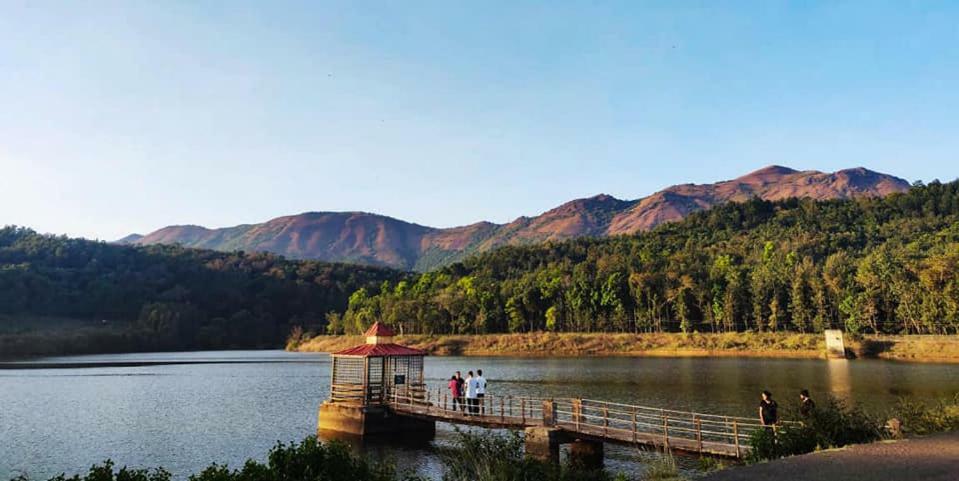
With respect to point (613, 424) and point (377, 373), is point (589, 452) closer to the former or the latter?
point (613, 424)

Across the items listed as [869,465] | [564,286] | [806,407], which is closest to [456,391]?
[806,407]

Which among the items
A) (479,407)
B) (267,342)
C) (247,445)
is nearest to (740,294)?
(479,407)

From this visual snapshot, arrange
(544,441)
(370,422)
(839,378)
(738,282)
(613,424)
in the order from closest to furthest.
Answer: (544,441) < (370,422) < (613,424) < (839,378) < (738,282)

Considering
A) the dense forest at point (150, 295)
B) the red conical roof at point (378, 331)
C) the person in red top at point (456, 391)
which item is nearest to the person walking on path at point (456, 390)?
the person in red top at point (456, 391)

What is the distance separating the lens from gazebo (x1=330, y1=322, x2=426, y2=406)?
28.7 meters

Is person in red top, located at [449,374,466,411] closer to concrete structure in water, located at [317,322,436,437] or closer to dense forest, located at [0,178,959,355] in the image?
concrete structure in water, located at [317,322,436,437]

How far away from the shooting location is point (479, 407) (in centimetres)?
2520

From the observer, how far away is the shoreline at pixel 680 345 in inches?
2505

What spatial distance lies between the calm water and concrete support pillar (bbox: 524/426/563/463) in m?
2.21

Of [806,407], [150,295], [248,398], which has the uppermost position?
Answer: [150,295]

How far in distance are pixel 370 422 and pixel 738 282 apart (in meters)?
70.8

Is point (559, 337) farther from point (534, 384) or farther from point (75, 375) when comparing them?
point (75, 375)

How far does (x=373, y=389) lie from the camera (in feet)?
95.5

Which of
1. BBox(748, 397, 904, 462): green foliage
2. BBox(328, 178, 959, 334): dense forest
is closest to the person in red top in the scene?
BBox(748, 397, 904, 462): green foliage
